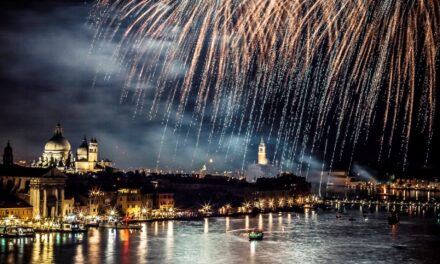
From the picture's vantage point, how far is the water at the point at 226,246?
2525cm

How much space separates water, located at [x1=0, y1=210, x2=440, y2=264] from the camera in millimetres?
25250

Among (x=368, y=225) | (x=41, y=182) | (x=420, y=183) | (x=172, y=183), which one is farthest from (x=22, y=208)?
(x=420, y=183)

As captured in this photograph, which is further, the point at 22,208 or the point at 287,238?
the point at 22,208

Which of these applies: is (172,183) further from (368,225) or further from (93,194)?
(368,225)

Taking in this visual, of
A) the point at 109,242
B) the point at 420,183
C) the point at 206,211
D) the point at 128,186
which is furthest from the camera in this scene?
the point at 420,183

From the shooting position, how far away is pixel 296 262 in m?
24.5

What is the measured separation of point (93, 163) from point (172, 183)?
338 inches

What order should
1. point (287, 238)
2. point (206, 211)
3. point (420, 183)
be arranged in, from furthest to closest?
point (420, 183)
point (206, 211)
point (287, 238)

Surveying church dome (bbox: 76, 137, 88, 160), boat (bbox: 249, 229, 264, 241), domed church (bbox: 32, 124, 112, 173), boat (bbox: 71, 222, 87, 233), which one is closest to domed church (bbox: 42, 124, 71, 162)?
domed church (bbox: 32, 124, 112, 173)

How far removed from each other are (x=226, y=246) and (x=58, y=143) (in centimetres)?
3406

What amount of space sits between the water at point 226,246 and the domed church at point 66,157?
20.9 meters

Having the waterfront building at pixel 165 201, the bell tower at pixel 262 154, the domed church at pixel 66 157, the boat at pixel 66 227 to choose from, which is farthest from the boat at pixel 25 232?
the bell tower at pixel 262 154

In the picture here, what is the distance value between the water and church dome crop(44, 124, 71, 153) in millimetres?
22074

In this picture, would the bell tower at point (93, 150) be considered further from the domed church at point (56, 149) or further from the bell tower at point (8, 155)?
the bell tower at point (8, 155)
